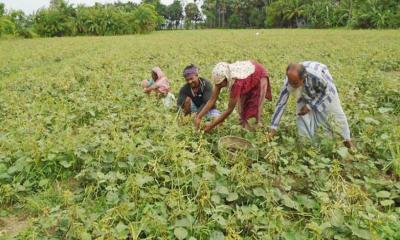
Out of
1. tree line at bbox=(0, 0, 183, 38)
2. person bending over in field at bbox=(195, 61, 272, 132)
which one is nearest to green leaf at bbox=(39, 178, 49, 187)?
person bending over in field at bbox=(195, 61, 272, 132)

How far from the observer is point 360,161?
148 inches

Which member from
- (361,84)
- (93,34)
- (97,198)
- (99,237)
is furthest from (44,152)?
(93,34)

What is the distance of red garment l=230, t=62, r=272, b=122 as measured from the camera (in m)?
4.48

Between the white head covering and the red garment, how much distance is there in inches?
2.6

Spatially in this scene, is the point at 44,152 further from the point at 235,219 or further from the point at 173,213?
the point at 235,219

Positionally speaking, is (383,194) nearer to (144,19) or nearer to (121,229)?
(121,229)

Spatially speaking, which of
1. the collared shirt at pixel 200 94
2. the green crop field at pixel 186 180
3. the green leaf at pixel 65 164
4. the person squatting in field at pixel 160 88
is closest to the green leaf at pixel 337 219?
the green crop field at pixel 186 180

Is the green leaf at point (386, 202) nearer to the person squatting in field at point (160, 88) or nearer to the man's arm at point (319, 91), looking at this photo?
the man's arm at point (319, 91)

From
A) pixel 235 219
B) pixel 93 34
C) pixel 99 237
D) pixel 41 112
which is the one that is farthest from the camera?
pixel 93 34

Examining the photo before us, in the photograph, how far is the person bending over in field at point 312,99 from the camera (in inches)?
154

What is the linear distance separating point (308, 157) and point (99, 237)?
2.12 metres

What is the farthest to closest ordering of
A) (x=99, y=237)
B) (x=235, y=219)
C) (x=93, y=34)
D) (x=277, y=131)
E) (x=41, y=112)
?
1. (x=93, y=34)
2. (x=41, y=112)
3. (x=277, y=131)
4. (x=235, y=219)
5. (x=99, y=237)

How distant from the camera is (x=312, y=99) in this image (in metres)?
4.12

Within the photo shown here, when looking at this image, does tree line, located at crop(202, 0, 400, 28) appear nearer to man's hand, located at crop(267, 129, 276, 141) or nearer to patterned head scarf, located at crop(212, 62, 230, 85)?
man's hand, located at crop(267, 129, 276, 141)
